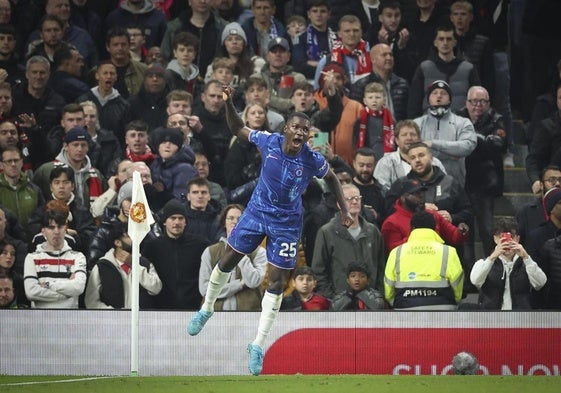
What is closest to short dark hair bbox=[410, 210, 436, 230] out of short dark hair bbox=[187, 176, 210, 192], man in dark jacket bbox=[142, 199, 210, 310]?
man in dark jacket bbox=[142, 199, 210, 310]

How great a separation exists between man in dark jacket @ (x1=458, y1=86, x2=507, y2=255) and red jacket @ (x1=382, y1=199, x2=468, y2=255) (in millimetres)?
2022

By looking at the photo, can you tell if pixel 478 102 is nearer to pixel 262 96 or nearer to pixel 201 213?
pixel 262 96

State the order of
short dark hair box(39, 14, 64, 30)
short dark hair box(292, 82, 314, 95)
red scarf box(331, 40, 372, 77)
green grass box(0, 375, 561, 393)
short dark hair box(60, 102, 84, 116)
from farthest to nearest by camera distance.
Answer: red scarf box(331, 40, 372, 77) < short dark hair box(39, 14, 64, 30) < short dark hair box(292, 82, 314, 95) < short dark hair box(60, 102, 84, 116) < green grass box(0, 375, 561, 393)

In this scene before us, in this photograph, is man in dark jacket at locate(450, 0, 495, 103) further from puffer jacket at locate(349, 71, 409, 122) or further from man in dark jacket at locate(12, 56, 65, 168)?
man in dark jacket at locate(12, 56, 65, 168)

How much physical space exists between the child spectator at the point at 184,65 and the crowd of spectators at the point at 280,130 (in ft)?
0.10

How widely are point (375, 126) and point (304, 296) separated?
140 inches

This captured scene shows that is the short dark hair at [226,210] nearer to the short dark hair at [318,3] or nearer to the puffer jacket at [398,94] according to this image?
the puffer jacket at [398,94]

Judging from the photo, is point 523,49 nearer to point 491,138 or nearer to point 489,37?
point 489,37

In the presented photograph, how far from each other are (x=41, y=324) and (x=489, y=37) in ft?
32.6

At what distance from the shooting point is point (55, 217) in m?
16.3

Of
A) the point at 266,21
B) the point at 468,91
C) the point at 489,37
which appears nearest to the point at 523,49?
the point at 489,37

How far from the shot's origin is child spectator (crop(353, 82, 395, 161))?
62.5ft

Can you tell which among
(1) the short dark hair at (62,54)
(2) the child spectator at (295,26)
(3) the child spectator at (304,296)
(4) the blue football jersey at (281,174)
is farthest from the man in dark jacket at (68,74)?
(4) the blue football jersey at (281,174)

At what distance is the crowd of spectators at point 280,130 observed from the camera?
16500mm
